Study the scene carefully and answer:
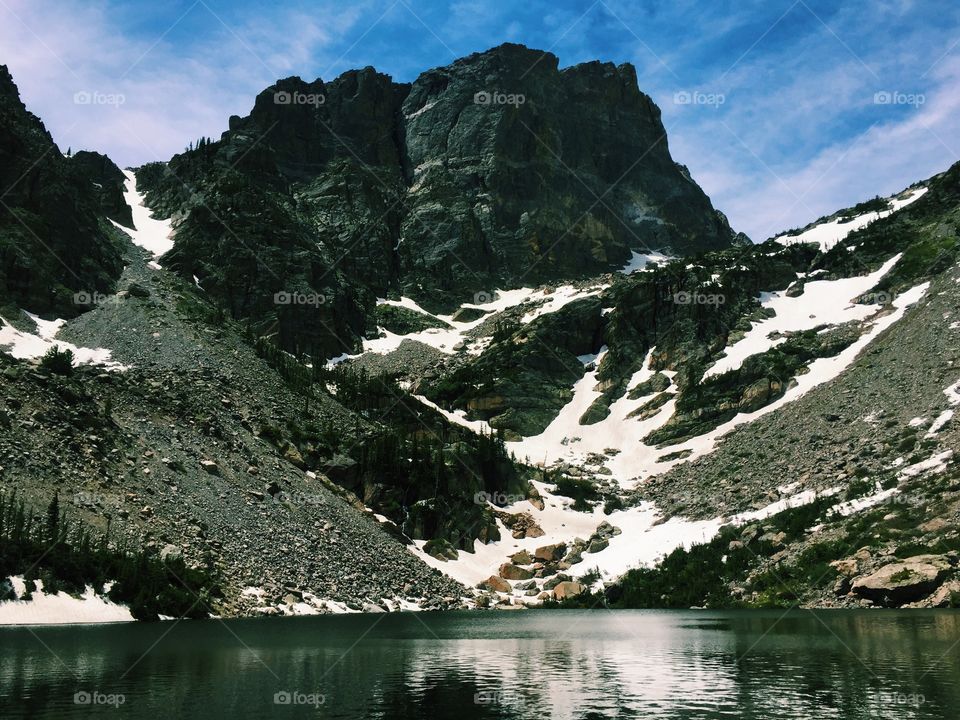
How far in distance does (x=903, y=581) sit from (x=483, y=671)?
42.5 meters

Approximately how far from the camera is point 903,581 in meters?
60.1

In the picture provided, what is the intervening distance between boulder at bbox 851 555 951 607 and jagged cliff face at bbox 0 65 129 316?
92.2 metres

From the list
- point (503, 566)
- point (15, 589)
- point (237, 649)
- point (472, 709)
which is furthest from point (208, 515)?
point (472, 709)

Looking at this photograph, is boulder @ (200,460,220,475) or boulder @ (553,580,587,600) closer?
boulder @ (200,460,220,475)

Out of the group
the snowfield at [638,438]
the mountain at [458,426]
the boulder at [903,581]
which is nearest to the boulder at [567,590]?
the mountain at [458,426]

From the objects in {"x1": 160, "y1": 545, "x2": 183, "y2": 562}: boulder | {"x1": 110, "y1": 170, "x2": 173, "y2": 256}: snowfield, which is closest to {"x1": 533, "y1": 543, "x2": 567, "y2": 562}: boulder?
{"x1": 160, "y1": 545, "x2": 183, "y2": 562}: boulder

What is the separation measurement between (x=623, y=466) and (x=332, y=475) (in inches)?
2277

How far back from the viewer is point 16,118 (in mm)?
115062

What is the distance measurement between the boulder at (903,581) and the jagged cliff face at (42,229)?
92246mm

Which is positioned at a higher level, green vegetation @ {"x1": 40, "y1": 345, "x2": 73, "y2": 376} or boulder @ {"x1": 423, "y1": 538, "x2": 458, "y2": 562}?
green vegetation @ {"x1": 40, "y1": 345, "x2": 73, "y2": 376}

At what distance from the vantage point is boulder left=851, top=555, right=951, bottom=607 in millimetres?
59125

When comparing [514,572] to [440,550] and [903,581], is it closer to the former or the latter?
[440,550]

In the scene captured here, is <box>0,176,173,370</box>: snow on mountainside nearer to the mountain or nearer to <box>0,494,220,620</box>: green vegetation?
the mountain

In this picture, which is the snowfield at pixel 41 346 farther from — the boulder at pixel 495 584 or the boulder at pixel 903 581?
the boulder at pixel 903 581
